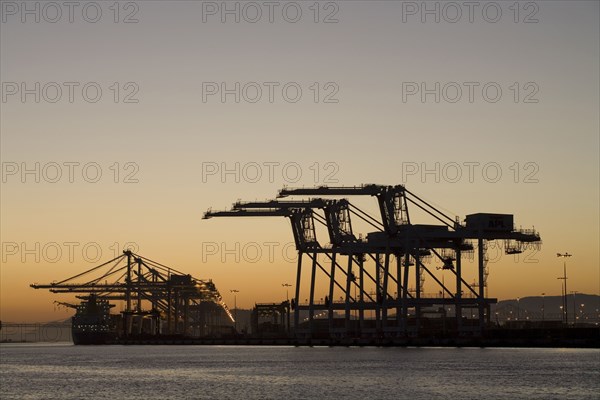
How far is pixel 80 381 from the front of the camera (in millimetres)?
88750

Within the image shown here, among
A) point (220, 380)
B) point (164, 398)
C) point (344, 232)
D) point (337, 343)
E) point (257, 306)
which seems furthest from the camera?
point (257, 306)

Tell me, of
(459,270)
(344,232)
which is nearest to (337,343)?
(344,232)

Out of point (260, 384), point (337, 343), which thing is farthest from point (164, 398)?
point (337, 343)

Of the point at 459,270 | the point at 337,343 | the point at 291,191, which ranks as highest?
the point at 291,191

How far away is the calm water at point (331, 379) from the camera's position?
2798 inches

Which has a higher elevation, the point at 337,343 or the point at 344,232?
the point at 344,232

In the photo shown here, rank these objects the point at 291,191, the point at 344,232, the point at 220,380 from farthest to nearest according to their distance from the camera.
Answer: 1. the point at 344,232
2. the point at 291,191
3. the point at 220,380

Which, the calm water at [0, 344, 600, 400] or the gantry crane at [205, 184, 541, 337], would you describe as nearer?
the calm water at [0, 344, 600, 400]

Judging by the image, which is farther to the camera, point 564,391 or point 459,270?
point 459,270

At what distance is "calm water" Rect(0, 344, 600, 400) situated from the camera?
71062 mm

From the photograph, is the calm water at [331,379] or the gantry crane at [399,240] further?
the gantry crane at [399,240]

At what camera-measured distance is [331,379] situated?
82.4 metres

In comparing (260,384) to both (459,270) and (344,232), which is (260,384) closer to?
(459,270)

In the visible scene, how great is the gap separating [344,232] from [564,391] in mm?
75110
